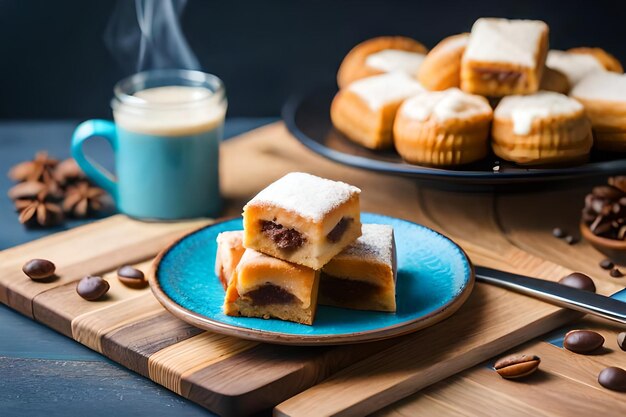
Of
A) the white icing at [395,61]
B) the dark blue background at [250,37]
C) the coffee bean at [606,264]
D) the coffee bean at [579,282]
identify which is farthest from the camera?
the dark blue background at [250,37]

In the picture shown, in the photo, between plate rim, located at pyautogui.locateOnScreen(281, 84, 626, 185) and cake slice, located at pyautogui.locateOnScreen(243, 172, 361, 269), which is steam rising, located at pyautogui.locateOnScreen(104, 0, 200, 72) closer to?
plate rim, located at pyautogui.locateOnScreen(281, 84, 626, 185)

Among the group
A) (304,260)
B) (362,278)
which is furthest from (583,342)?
(304,260)

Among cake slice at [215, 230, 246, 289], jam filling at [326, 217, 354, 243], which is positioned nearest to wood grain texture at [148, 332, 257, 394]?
cake slice at [215, 230, 246, 289]

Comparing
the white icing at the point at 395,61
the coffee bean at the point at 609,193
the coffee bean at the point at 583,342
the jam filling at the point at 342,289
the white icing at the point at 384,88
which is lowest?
the coffee bean at the point at 583,342

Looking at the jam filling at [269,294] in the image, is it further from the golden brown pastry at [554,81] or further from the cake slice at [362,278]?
the golden brown pastry at [554,81]

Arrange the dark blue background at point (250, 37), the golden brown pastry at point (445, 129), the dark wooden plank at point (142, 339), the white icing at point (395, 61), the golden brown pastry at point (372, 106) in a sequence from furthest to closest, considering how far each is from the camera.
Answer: the dark blue background at point (250, 37) → the white icing at point (395, 61) → the golden brown pastry at point (372, 106) → the golden brown pastry at point (445, 129) → the dark wooden plank at point (142, 339)

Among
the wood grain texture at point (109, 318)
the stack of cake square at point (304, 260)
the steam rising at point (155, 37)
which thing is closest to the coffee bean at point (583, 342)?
the stack of cake square at point (304, 260)
